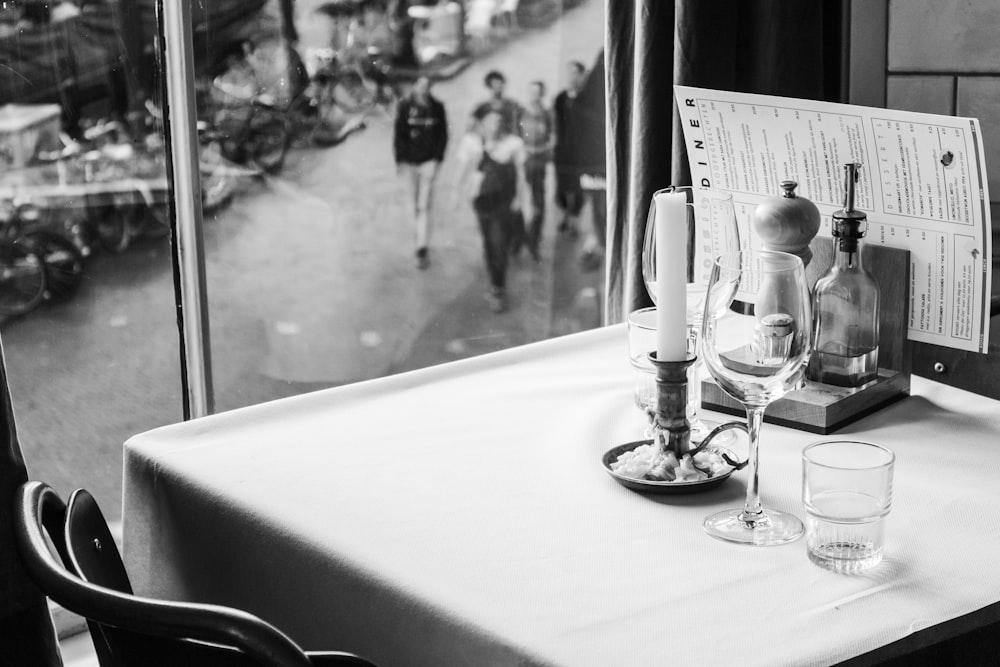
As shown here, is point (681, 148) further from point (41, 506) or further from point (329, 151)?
point (329, 151)

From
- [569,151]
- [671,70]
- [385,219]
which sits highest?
[671,70]

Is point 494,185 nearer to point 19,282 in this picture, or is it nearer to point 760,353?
point 19,282

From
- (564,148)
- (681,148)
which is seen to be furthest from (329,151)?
(681,148)

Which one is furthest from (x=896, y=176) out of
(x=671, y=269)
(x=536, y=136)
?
(x=536, y=136)

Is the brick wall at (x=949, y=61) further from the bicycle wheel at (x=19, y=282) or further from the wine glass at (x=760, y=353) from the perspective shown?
the bicycle wheel at (x=19, y=282)

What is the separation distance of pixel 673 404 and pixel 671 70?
1.36 meters

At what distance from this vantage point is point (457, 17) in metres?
4.23

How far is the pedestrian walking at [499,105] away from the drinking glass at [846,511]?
3.74 metres

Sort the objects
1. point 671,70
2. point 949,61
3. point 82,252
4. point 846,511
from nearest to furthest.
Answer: point 846,511 → point 949,61 → point 671,70 → point 82,252

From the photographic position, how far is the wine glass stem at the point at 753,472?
97cm

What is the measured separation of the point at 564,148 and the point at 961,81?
254 centimetres

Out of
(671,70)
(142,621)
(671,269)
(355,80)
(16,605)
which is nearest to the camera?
(142,621)

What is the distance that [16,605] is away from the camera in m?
1.50

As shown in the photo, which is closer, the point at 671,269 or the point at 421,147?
the point at 671,269
